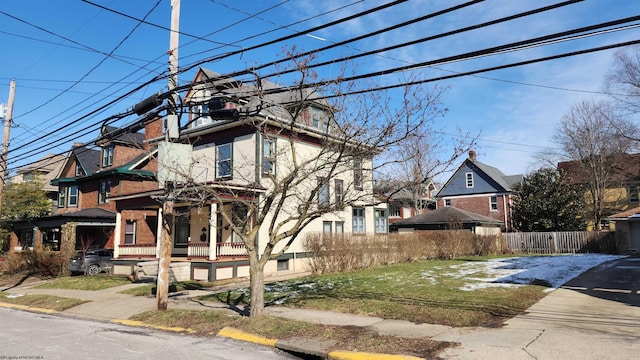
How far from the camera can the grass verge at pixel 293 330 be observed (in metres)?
7.11

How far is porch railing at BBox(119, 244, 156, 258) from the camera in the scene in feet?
71.1

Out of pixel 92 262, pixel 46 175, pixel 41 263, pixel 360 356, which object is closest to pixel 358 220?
pixel 92 262

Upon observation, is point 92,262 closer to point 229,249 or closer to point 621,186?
point 229,249

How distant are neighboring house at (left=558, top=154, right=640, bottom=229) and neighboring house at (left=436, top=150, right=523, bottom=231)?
21.7 ft

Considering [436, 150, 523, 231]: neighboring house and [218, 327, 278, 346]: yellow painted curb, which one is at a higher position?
[436, 150, 523, 231]: neighboring house

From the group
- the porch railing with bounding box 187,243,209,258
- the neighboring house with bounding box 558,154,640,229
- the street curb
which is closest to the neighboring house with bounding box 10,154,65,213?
the porch railing with bounding box 187,243,209,258

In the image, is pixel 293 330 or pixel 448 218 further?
pixel 448 218

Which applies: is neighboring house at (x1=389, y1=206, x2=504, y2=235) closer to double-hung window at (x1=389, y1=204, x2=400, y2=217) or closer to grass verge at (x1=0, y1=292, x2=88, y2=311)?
double-hung window at (x1=389, y1=204, x2=400, y2=217)

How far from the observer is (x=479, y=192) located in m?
47.4

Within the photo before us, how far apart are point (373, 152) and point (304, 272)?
492 inches

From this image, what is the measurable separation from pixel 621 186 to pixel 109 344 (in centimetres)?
4892

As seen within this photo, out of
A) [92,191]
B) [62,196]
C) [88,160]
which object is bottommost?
[62,196]

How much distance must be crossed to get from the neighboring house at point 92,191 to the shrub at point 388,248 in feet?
42.9

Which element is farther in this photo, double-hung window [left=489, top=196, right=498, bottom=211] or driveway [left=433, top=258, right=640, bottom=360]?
double-hung window [left=489, top=196, right=498, bottom=211]
